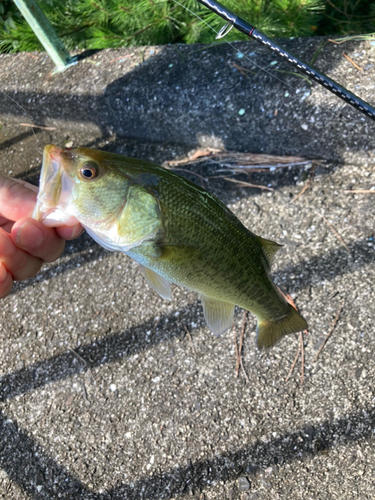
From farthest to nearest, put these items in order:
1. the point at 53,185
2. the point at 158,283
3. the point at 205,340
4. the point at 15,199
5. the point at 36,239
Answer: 1. the point at 205,340
2. the point at 15,199
3. the point at 36,239
4. the point at 158,283
5. the point at 53,185

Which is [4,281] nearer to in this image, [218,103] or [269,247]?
[269,247]

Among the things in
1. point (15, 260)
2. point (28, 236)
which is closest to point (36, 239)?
point (28, 236)

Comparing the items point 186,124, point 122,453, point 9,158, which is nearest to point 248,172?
point 186,124

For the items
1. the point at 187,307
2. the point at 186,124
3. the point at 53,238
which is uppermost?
the point at 53,238

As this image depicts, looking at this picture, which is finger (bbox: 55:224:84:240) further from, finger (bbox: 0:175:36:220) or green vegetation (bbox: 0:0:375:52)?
green vegetation (bbox: 0:0:375:52)

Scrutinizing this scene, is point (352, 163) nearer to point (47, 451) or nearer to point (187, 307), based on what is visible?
point (187, 307)

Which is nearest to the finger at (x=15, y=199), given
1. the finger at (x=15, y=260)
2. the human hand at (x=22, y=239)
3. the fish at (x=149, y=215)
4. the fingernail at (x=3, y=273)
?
the human hand at (x=22, y=239)

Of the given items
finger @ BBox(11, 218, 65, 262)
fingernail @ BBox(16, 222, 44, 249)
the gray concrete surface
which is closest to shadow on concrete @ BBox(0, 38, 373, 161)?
the gray concrete surface
